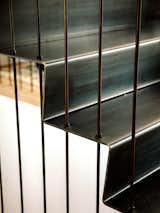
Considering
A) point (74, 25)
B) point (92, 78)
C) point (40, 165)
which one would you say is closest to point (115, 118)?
point (92, 78)

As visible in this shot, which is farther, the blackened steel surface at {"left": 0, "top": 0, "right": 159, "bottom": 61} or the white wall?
the white wall

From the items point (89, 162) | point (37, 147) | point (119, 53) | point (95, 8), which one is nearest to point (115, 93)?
point (119, 53)

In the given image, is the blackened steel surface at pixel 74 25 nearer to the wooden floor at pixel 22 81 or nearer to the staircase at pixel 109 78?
the staircase at pixel 109 78

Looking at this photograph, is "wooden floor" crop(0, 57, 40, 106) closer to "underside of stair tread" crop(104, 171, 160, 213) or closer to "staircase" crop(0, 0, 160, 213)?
"staircase" crop(0, 0, 160, 213)

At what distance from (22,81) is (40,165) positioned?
563mm

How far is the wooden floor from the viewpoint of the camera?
6.95 feet

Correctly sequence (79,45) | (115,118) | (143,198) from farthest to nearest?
(79,45) < (115,118) < (143,198)

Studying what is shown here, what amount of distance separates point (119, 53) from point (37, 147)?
0.83m

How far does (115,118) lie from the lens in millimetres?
1315

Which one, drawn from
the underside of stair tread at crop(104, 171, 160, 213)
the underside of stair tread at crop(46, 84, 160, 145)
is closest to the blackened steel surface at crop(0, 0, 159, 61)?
the underside of stair tread at crop(46, 84, 160, 145)

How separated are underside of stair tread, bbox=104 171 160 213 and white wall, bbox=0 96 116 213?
0.55 m

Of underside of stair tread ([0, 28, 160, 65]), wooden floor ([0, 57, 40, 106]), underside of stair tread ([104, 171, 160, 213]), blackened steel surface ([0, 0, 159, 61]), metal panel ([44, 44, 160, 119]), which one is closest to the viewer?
underside of stair tread ([104, 171, 160, 213])

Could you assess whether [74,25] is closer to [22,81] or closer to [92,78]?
[92,78]

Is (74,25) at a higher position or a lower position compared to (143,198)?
higher
